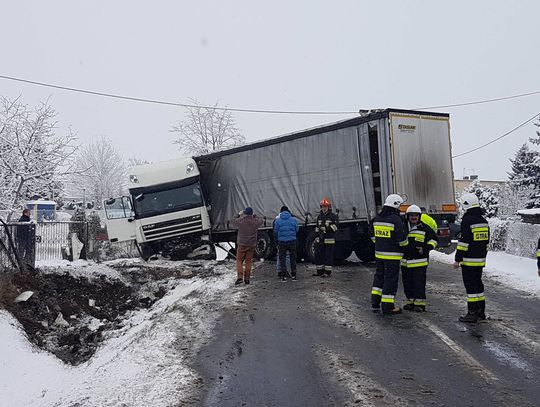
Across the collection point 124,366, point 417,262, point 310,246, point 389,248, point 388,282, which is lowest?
point 124,366

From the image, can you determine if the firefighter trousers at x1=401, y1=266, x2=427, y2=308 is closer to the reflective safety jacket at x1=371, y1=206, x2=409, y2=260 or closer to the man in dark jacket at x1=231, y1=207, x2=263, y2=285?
the reflective safety jacket at x1=371, y1=206, x2=409, y2=260

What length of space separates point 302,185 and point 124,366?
9417mm

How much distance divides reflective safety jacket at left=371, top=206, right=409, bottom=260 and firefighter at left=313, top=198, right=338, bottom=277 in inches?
147

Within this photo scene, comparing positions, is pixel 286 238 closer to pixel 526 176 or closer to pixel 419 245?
pixel 419 245

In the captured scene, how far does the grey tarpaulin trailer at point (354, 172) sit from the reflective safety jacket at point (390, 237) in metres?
4.42

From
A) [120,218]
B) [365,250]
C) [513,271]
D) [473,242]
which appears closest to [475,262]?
[473,242]

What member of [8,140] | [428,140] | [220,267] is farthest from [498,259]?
[8,140]

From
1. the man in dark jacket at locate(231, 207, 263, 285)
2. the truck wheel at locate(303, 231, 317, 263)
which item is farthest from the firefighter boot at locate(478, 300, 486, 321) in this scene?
the truck wheel at locate(303, 231, 317, 263)

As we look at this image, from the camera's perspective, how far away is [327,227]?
38.8 feet

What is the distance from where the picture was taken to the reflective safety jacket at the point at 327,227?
38.7 ft

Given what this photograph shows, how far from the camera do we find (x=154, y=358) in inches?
249

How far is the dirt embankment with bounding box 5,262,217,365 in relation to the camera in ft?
28.1

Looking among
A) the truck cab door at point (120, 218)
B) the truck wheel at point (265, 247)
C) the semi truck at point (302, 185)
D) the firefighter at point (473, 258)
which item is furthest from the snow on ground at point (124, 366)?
the truck cab door at point (120, 218)

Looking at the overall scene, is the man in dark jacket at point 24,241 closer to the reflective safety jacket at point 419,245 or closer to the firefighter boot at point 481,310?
the reflective safety jacket at point 419,245
